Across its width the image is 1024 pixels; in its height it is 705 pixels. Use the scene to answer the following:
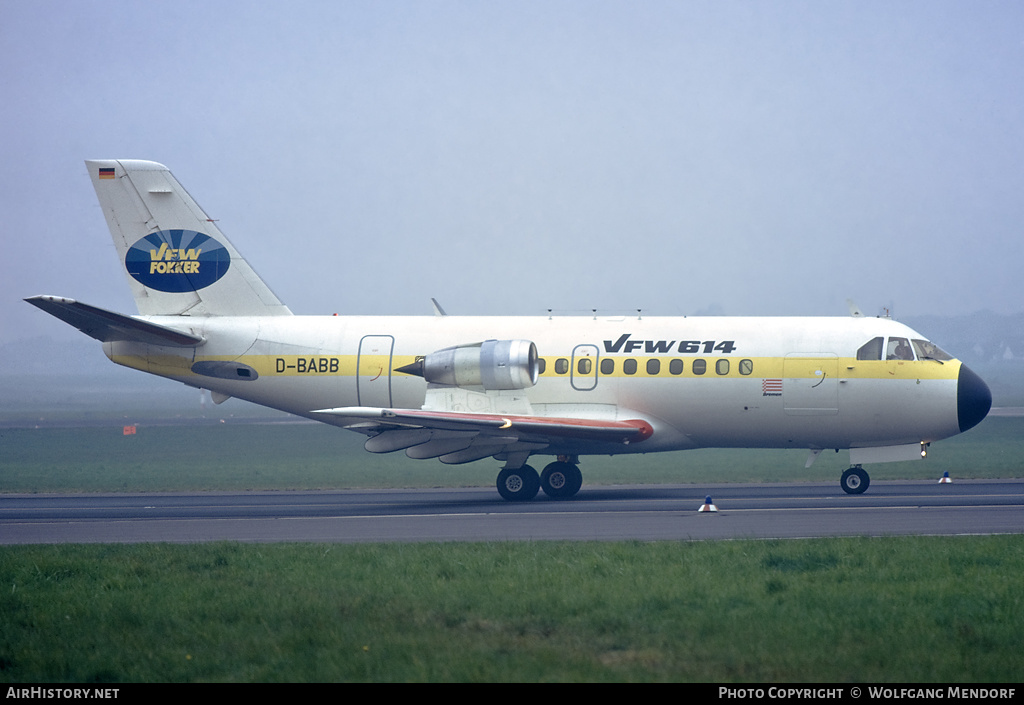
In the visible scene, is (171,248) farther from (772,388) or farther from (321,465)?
(772,388)

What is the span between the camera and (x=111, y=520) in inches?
847

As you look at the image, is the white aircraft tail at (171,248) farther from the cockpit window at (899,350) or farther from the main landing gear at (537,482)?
the cockpit window at (899,350)

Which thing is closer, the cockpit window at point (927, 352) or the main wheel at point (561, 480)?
the cockpit window at point (927, 352)

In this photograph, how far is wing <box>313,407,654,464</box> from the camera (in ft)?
76.1

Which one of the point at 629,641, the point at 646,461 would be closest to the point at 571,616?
the point at 629,641

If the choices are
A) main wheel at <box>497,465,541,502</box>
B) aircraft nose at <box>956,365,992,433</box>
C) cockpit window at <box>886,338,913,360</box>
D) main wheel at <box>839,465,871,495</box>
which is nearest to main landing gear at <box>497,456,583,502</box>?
main wheel at <box>497,465,541,502</box>

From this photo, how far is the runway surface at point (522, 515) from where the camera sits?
1808cm

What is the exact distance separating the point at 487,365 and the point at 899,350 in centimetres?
966

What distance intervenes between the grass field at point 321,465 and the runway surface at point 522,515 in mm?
3020

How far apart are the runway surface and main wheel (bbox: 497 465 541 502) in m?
0.38

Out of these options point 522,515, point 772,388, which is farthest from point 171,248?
point 772,388

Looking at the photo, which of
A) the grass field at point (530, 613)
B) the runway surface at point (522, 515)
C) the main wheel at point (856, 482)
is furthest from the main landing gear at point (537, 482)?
the grass field at point (530, 613)
